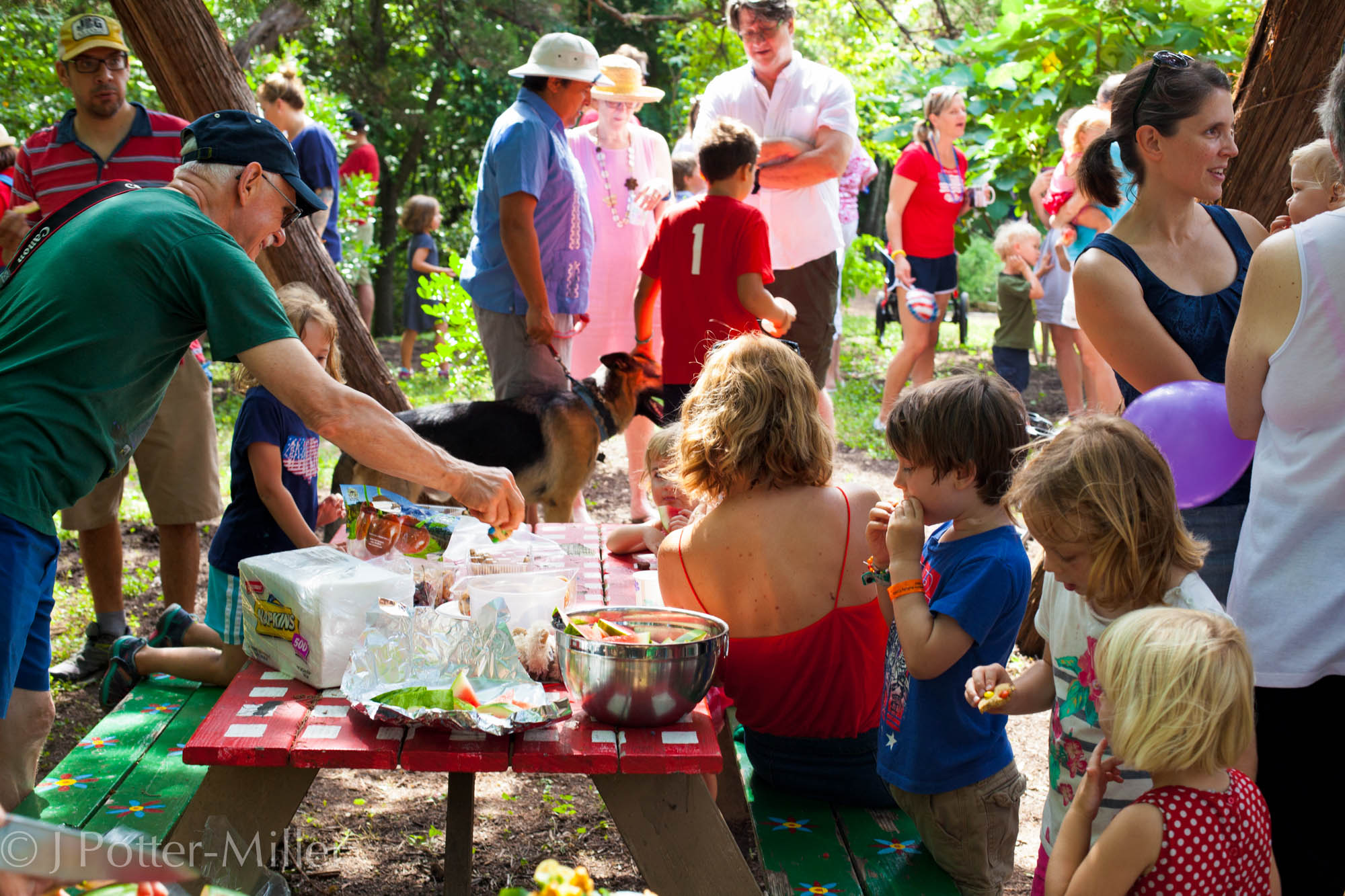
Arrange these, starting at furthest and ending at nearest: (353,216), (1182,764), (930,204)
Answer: (353,216), (930,204), (1182,764)

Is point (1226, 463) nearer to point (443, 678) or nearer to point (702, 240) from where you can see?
point (443, 678)

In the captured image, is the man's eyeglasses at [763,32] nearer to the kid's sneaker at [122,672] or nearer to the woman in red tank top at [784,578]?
the woman in red tank top at [784,578]

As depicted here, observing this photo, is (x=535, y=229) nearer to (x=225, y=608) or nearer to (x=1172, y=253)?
(x=225, y=608)

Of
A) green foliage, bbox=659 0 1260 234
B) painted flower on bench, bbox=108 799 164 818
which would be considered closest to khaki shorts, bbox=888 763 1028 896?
painted flower on bench, bbox=108 799 164 818

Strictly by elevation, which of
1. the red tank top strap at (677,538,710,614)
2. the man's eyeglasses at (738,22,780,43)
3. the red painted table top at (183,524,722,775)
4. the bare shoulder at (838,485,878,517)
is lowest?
the red painted table top at (183,524,722,775)

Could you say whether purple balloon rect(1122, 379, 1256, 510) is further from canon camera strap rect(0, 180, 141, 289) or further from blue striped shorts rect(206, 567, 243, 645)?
blue striped shorts rect(206, 567, 243, 645)

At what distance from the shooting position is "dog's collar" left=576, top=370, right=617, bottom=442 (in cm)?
514

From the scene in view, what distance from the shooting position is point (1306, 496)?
1.95 meters

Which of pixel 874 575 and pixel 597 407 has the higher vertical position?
pixel 874 575

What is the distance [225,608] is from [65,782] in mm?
698

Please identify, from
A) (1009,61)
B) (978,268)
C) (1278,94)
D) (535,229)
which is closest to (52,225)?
(535,229)

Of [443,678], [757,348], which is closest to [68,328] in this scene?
Result: [443,678]

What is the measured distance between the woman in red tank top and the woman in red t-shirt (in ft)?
17.1

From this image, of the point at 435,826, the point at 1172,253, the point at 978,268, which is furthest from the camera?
the point at 978,268
